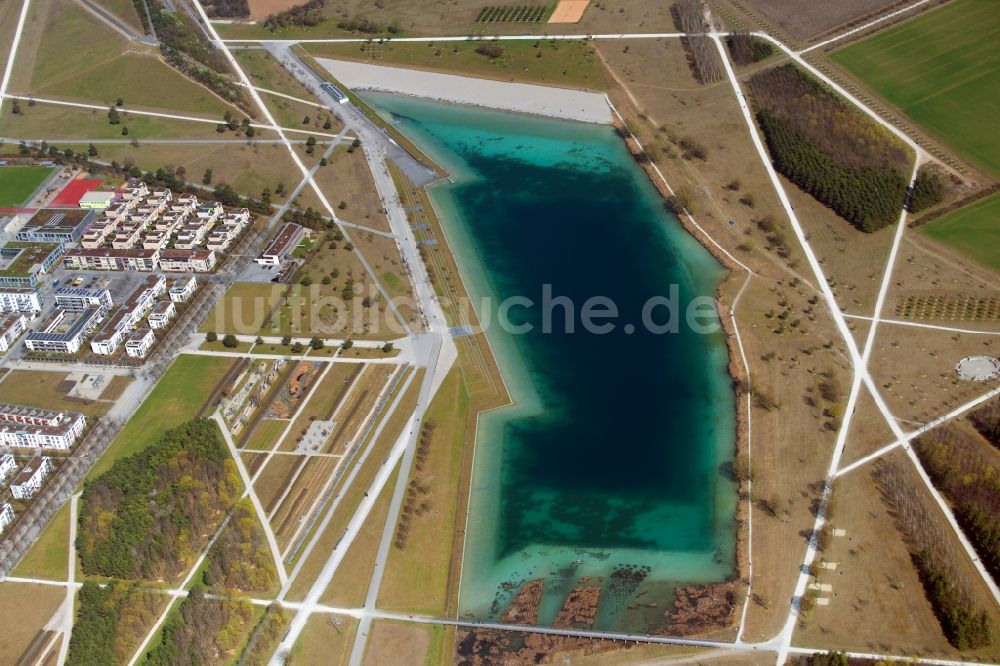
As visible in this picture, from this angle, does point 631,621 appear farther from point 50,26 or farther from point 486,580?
point 50,26

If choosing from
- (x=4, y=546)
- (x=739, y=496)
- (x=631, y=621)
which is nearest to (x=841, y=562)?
(x=739, y=496)

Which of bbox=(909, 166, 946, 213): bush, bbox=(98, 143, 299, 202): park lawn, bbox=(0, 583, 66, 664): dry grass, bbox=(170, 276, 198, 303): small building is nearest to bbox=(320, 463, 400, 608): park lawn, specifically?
bbox=(0, 583, 66, 664): dry grass

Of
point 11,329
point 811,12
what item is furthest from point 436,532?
point 811,12

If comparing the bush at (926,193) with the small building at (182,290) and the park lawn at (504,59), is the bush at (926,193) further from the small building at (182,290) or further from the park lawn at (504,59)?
the small building at (182,290)

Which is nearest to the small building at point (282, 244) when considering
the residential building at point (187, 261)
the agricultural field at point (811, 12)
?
the residential building at point (187, 261)

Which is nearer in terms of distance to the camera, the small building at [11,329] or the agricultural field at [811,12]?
the small building at [11,329]

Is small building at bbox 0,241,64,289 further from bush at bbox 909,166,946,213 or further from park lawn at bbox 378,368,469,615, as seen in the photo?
bush at bbox 909,166,946,213

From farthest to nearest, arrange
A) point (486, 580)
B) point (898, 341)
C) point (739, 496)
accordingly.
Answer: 1. point (898, 341)
2. point (739, 496)
3. point (486, 580)
